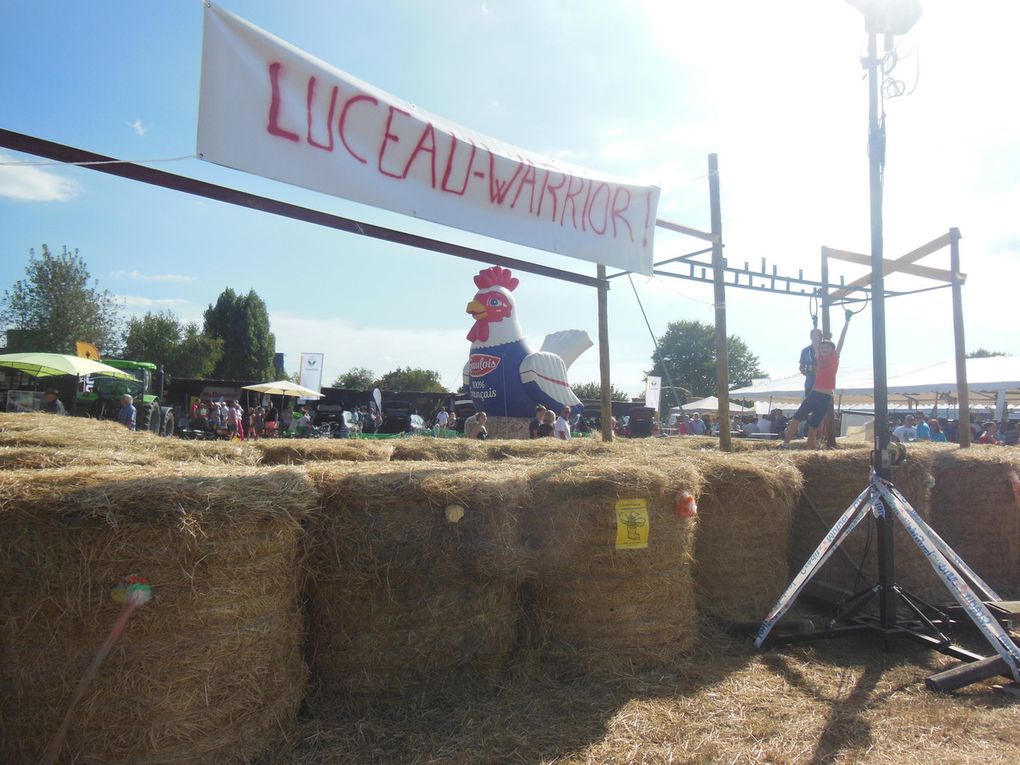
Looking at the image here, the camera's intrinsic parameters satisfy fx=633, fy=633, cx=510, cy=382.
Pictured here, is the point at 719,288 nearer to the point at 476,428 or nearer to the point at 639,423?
the point at 476,428

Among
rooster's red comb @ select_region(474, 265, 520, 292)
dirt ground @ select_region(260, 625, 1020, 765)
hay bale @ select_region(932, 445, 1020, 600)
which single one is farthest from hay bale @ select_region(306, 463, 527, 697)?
rooster's red comb @ select_region(474, 265, 520, 292)

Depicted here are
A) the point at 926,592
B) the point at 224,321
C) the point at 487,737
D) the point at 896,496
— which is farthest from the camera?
the point at 224,321

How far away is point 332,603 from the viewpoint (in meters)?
3.17

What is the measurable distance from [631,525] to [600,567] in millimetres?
307

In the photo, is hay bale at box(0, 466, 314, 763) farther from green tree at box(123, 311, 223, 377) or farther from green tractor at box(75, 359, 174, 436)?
green tree at box(123, 311, 223, 377)

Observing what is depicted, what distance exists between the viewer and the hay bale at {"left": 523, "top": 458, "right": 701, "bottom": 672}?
3.69m

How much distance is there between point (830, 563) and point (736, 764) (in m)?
3.30

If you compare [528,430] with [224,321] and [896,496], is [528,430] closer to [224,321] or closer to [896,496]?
[896,496]

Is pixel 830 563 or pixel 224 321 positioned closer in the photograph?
pixel 830 563

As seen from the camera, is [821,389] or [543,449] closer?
[543,449]

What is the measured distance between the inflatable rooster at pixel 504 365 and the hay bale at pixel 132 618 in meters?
11.2

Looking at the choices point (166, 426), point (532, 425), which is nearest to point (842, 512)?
point (532, 425)

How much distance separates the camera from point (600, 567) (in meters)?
3.72

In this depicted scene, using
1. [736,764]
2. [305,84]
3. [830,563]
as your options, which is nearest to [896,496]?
[830,563]
